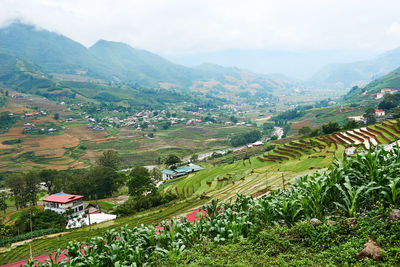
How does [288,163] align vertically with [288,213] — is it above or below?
below

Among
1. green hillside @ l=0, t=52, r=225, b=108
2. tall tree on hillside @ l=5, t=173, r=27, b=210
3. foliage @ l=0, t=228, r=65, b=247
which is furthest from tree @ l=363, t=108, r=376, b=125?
green hillside @ l=0, t=52, r=225, b=108

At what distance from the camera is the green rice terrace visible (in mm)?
16344

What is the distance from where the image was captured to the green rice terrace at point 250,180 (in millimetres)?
16344

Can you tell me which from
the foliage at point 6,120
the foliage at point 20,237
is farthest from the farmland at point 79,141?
the foliage at point 20,237

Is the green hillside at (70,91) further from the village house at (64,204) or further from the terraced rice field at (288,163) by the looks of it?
the terraced rice field at (288,163)

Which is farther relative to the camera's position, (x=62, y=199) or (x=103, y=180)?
(x=103, y=180)

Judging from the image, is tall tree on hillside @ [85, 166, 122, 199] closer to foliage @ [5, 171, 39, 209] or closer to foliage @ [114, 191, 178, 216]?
foliage @ [5, 171, 39, 209]

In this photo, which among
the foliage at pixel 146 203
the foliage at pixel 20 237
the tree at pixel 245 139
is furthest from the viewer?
the tree at pixel 245 139

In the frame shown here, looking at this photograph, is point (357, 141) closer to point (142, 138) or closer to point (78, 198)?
point (78, 198)

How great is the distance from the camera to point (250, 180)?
2386cm

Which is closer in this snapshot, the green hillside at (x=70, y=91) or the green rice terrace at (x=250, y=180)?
the green rice terrace at (x=250, y=180)

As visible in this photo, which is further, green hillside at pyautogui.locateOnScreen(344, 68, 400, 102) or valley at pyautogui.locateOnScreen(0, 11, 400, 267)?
green hillside at pyautogui.locateOnScreen(344, 68, 400, 102)

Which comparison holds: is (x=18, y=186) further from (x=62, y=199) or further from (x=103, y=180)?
(x=62, y=199)

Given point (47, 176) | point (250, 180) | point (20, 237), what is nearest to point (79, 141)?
point (47, 176)
